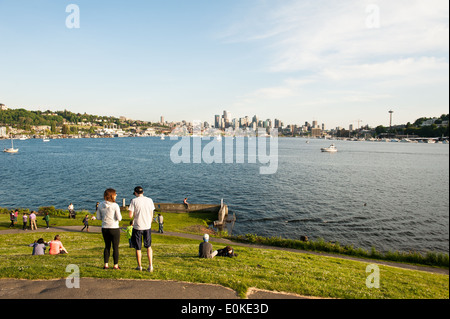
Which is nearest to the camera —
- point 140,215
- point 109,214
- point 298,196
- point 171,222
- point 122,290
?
point 122,290

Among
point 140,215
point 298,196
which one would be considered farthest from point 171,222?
point 298,196

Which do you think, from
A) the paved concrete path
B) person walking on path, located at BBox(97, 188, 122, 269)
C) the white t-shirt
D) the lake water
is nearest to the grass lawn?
the lake water

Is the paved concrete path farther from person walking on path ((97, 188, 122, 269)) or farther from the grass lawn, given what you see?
the grass lawn

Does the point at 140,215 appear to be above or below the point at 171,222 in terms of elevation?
above

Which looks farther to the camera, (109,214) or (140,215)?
(140,215)

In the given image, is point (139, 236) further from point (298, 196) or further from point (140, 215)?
point (298, 196)

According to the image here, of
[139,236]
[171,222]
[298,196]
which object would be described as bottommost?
[298,196]

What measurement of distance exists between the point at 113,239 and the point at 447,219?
49.2 metres

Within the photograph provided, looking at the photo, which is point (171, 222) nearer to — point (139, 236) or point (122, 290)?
point (139, 236)

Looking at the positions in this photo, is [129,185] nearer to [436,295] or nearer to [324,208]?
[324,208]

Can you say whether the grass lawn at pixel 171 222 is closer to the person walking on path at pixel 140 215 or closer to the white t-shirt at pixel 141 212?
the person walking on path at pixel 140 215

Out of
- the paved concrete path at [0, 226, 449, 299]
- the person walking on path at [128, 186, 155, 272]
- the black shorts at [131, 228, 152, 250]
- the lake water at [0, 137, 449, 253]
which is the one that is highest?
the person walking on path at [128, 186, 155, 272]

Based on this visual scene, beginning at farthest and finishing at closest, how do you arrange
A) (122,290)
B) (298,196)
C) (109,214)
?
(298,196), (109,214), (122,290)
